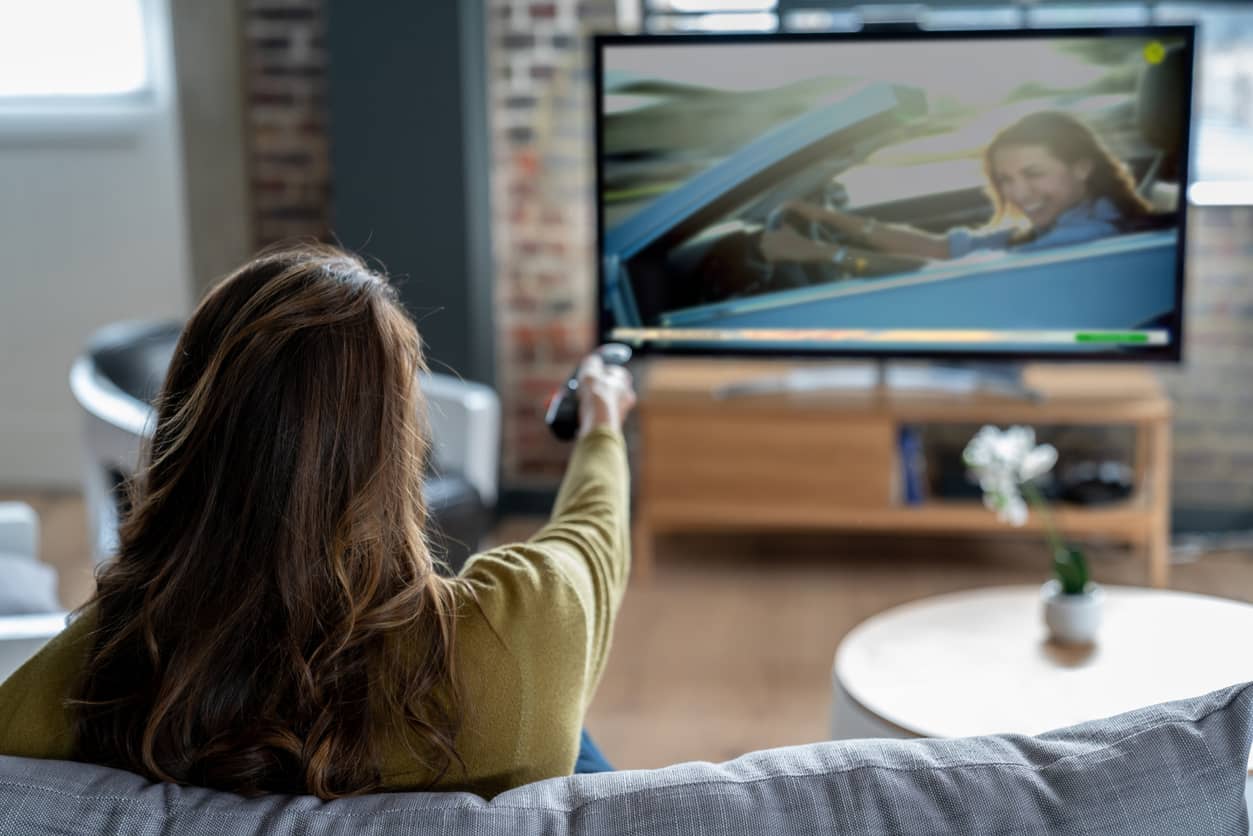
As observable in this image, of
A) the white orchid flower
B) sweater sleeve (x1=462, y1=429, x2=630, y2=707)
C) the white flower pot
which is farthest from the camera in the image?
the white orchid flower

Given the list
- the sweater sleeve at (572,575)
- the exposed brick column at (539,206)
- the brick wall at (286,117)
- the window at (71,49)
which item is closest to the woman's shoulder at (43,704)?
the sweater sleeve at (572,575)

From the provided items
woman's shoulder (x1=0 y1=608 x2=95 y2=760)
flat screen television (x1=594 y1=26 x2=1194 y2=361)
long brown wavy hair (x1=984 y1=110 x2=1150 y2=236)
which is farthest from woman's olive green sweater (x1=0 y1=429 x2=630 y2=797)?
long brown wavy hair (x1=984 y1=110 x2=1150 y2=236)

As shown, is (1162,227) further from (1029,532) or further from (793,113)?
(1029,532)

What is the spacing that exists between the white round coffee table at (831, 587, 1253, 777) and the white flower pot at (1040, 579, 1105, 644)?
2 centimetres

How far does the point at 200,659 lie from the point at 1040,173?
56.4 inches

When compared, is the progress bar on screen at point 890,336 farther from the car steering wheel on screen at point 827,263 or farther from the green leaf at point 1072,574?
the green leaf at point 1072,574

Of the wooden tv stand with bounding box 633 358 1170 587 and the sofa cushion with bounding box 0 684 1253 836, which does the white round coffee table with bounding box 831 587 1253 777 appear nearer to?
the sofa cushion with bounding box 0 684 1253 836

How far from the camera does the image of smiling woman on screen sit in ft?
6.43

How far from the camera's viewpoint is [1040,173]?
2000 mm

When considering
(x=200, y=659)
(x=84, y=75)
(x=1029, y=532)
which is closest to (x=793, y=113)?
(x=200, y=659)

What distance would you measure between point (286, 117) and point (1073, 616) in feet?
9.66

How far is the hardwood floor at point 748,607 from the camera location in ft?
9.32

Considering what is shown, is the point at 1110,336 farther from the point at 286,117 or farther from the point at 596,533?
the point at 286,117

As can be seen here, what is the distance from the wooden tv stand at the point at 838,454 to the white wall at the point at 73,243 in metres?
1.81
